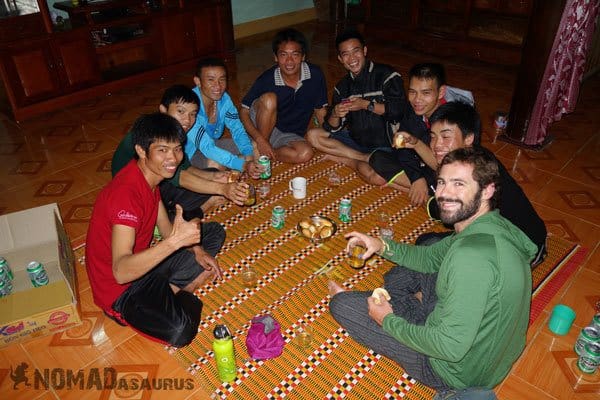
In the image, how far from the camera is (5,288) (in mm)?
2666

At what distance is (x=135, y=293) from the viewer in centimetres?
241

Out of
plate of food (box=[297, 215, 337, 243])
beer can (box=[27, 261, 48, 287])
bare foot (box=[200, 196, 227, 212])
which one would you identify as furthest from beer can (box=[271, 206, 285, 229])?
beer can (box=[27, 261, 48, 287])

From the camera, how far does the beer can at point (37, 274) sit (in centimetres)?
265

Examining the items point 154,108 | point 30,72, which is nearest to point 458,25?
point 154,108

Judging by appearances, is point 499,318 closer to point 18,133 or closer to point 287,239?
point 287,239

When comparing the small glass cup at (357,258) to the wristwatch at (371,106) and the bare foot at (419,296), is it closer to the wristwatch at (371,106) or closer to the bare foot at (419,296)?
the bare foot at (419,296)

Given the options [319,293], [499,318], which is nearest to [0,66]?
[319,293]

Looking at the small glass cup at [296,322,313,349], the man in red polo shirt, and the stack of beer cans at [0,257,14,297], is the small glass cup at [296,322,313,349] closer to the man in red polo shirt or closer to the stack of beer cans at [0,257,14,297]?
the man in red polo shirt

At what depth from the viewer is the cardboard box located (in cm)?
248

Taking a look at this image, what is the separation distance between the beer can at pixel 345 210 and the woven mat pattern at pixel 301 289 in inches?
1.8

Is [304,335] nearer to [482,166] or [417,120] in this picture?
[482,166]

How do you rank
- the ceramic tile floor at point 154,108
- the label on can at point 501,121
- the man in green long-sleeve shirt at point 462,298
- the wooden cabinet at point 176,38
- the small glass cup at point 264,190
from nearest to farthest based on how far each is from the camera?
the man in green long-sleeve shirt at point 462,298
the ceramic tile floor at point 154,108
the small glass cup at point 264,190
the label on can at point 501,121
the wooden cabinet at point 176,38

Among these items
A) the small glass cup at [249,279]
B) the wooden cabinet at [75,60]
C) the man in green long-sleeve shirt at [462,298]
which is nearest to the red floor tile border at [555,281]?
the man in green long-sleeve shirt at [462,298]

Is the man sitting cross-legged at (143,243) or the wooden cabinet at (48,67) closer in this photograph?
the man sitting cross-legged at (143,243)
